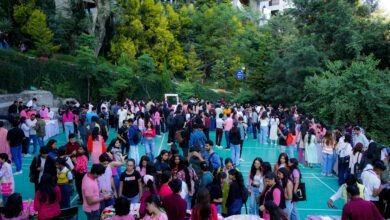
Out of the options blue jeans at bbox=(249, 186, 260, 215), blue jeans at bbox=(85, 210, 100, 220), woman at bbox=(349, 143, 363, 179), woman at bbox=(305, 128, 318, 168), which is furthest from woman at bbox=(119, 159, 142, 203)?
woman at bbox=(305, 128, 318, 168)

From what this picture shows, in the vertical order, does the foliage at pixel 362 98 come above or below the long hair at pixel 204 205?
above

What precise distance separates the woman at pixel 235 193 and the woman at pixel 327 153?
6.52 m

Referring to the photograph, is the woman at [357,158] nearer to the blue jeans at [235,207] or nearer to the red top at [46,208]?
the blue jeans at [235,207]

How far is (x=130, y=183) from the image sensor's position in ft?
22.2

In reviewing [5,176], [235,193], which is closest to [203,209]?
[235,193]

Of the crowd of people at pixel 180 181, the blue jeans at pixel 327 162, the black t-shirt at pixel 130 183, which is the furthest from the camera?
the blue jeans at pixel 327 162

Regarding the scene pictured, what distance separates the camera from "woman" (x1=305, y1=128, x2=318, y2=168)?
13.2m

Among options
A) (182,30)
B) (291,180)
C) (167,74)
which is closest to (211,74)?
(182,30)

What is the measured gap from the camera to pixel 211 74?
44.2 metres

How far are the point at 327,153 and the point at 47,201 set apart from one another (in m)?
9.56

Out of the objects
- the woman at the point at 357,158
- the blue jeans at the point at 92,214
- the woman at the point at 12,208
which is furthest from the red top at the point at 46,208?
the woman at the point at 357,158

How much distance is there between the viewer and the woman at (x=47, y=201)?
5590 mm

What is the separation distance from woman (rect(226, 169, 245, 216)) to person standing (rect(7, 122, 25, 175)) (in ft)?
24.3

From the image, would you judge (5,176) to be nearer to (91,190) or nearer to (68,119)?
(91,190)
